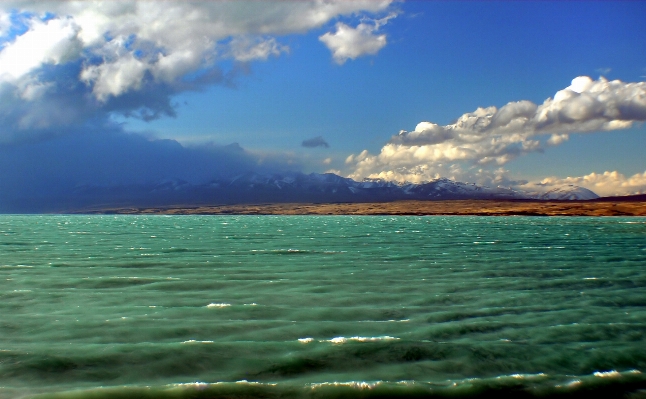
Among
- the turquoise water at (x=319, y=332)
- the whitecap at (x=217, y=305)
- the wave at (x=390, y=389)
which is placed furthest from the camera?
the whitecap at (x=217, y=305)

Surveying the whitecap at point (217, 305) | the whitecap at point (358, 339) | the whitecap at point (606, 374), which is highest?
the whitecap at point (217, 305)

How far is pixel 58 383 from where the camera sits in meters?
12.7

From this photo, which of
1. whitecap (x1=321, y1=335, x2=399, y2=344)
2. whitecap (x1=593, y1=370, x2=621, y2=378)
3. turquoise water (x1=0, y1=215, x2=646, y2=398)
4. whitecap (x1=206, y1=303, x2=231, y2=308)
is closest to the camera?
turquoise water (x1=0, y1=215, x2=646, y2=398)

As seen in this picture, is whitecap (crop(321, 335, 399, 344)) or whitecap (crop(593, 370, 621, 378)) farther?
whitecap (crop(321, 335, 399, 344))

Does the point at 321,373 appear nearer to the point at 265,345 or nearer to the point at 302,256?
the point at 265,345

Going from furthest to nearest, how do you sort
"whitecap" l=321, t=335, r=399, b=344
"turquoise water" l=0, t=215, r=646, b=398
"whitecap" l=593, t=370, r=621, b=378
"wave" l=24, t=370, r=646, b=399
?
"whitecap" l=321, t=335, r=399, b=344
"whitecap" l=593, t=370, r=621, b=378
"turquoise water" l=0, t=215, r=646, b=398
"wave" l=24, t=370, r=646, b=399

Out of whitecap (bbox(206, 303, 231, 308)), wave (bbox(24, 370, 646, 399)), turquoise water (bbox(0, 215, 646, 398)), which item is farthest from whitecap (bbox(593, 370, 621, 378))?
whitecap (bbox(206, 303, 231, 308))

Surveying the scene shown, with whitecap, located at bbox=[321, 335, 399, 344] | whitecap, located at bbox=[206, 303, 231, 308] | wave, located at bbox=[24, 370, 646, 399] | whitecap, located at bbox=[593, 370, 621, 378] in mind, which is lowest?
whitecap, located at bbox=[593, 370, 621, 378]

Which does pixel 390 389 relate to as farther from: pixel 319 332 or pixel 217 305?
pixel 217 305

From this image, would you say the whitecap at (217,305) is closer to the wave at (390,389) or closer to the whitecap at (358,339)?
the whitecap at (358,339)

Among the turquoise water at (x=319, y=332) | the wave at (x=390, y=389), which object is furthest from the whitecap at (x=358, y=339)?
the wave at (x=390, y=389)

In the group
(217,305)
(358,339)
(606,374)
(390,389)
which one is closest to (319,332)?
(358,339)

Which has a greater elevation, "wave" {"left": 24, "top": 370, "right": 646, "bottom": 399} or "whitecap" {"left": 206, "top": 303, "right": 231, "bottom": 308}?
"whitecap" {"left": 206, "top": 303, "right": 231, "bottom": 308}

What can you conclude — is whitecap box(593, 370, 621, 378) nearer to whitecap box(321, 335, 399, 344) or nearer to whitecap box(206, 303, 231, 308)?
whitecap box(321, 335, 399, 344)
